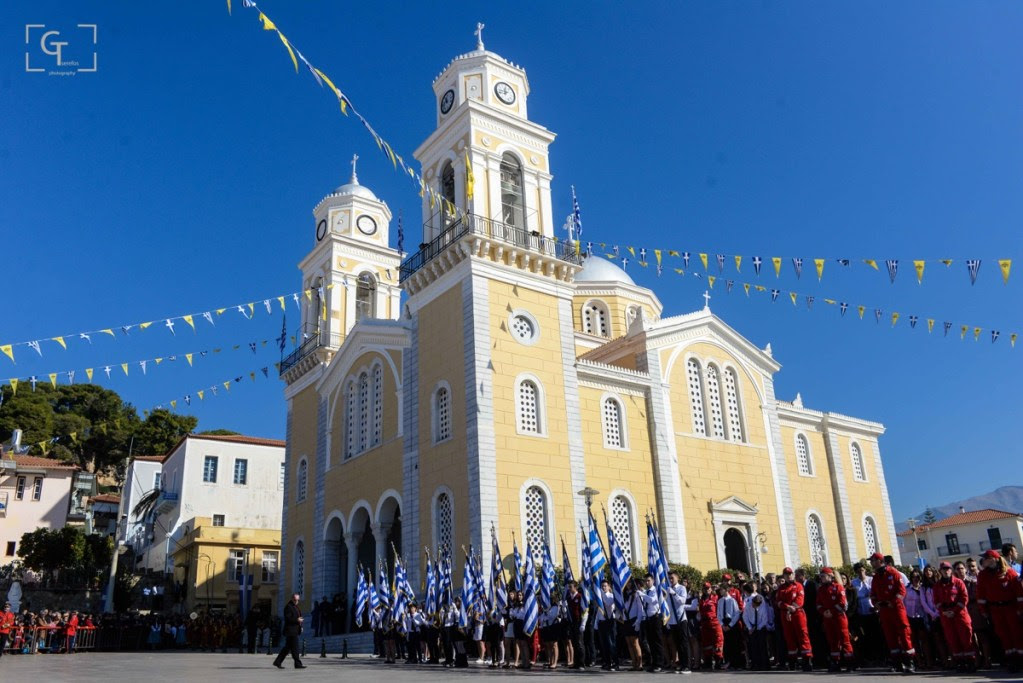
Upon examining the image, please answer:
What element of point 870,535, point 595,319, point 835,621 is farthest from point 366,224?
point 835,621

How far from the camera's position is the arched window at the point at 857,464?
33969 millimetres

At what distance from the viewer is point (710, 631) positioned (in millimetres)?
14047

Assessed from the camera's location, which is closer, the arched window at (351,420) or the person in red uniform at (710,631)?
the person in red uniform at (710,631)

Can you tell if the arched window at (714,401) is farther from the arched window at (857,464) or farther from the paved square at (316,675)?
the paved square at (316,675)

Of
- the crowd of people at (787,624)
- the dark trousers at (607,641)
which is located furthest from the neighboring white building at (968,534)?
the dark trousers at (607,641)

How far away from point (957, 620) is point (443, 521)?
48.4 feet

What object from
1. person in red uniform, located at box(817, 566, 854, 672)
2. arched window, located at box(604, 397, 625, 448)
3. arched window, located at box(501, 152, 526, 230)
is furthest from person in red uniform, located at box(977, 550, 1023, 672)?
arched window, located at box(501, 152, 526, 230)

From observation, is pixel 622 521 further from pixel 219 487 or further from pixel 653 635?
pixel 219 487

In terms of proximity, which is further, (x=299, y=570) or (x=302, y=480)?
(x=302, y=480)

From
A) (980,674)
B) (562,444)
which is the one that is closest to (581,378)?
(562,444)

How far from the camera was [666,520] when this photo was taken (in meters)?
25.5

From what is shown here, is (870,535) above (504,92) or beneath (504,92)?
beneath

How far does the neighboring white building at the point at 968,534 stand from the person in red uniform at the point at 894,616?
→ 45.0 metres

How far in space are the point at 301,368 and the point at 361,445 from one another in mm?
6375
